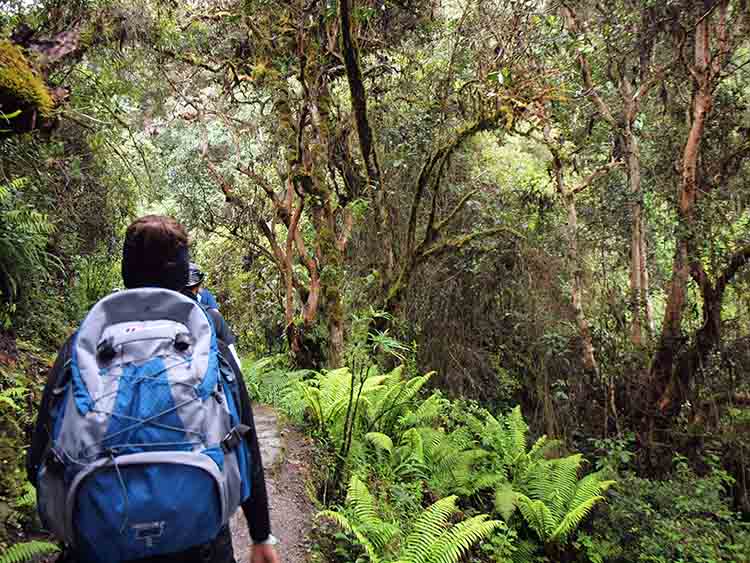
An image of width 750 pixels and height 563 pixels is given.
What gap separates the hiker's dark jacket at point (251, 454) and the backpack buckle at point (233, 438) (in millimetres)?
64

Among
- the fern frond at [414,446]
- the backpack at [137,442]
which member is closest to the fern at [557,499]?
the fern frond at [414,446]

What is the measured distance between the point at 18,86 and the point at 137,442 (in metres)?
3.70

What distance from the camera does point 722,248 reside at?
8.37 metres

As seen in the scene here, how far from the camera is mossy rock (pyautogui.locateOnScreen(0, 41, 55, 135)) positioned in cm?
405

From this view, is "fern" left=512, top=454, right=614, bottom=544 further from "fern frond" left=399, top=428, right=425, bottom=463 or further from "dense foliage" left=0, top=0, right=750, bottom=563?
"fern frond" left=399, top=428, right=425, bottom=463

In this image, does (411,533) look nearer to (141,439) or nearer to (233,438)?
(233,438)

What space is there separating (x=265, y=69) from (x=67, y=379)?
6.81 meters

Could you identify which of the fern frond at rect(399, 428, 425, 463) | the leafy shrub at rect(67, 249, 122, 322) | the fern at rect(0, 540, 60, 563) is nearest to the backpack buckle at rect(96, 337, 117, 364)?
the fern at rect(0, 540, 60, 563)

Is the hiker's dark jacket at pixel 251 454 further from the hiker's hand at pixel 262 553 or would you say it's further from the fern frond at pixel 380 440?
the fern frond at pixel 380 440

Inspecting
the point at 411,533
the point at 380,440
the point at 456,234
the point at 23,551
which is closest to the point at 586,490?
the point at 380,440

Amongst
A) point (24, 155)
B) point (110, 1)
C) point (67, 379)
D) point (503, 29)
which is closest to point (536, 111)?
point (503, 29)

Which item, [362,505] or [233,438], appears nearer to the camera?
[233,438]

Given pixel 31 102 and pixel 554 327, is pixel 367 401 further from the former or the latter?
pixel 554 327

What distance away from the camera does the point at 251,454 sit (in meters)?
1.88
